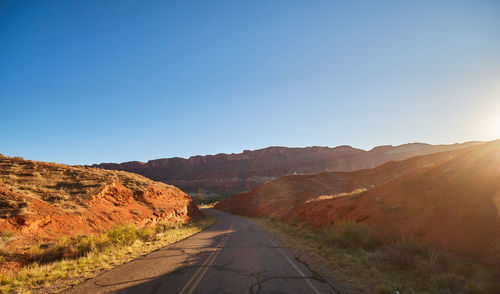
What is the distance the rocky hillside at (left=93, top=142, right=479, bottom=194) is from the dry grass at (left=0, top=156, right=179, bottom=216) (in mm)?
76063

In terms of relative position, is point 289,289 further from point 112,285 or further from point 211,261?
point 112,285

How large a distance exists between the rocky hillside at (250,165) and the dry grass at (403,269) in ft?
261

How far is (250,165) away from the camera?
11706cm

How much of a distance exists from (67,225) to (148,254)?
538cm

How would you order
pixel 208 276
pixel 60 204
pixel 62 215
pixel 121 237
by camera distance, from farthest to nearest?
pixel 60 204 → pixel 62 215 → pixel 121 237 → pixel 208 276

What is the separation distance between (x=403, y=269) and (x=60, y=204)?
55.4 feet

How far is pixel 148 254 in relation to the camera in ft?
32.2

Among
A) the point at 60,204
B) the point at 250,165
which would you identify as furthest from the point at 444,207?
the point at 250,165

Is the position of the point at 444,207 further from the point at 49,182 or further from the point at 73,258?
the point at 49,182

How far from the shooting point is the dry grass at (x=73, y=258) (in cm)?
624

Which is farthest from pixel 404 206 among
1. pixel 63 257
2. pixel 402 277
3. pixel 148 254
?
pixel 63 257

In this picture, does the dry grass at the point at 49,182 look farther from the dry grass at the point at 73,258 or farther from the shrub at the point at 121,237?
the dry grass at the point at 73,258

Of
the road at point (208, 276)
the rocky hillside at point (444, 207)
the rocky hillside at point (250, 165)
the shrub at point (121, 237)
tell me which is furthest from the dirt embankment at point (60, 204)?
the rocky hillside at point (250, 165)

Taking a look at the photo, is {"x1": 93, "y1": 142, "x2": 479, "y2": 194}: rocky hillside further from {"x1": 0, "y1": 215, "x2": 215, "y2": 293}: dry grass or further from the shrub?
{"x1": 0, "y1": 215, "x2": 215, "y2": 293}: dry grass
